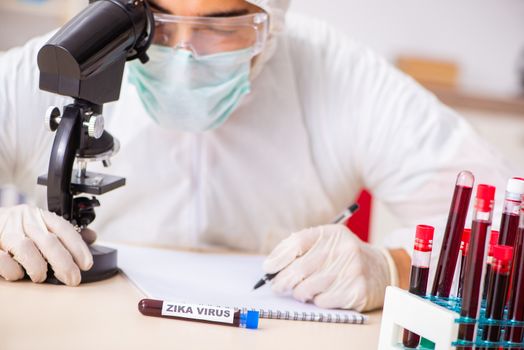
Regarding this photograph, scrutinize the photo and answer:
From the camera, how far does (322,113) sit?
1.65 metres

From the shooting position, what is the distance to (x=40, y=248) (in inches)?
40.8

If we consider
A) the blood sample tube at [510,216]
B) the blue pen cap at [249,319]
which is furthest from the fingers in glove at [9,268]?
the blood sample tube at [510,216]

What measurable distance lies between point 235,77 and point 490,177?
23.5 inches

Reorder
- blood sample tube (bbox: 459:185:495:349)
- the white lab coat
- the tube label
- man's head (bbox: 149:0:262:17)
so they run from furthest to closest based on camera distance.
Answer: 1. the white lab coat
2. man's head (bbox: 149:0:262:17)
3. the tube label
4. blood sample tube (bbox: 459:185:495:349)

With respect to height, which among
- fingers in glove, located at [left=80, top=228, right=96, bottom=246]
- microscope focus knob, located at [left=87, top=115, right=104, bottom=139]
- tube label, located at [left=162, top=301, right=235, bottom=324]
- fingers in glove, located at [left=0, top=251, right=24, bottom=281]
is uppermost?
microscope focus knob, located at [left=87, top=115, right=104, bottom=139]

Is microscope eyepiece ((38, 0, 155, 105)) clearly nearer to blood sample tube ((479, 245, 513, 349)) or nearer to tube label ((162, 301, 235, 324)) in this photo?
tube label ((162, 301, 235, 324))

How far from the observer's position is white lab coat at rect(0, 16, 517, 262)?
5.11 feet

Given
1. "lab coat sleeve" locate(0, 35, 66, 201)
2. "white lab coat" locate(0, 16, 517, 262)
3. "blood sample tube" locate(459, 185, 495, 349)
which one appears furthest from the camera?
"white lab coat" locate(0, 16, 517, 262)

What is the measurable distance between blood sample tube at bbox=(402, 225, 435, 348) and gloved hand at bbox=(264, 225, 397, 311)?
0.80 ft

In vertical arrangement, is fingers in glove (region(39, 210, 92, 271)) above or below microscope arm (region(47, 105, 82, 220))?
below

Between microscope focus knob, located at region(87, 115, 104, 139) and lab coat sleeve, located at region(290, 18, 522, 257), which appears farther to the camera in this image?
lab coat sleeve, located at region(290, 18, 522, 257)

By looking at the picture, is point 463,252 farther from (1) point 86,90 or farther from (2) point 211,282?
(1) point 86,90

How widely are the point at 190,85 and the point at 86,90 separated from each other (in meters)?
0.36

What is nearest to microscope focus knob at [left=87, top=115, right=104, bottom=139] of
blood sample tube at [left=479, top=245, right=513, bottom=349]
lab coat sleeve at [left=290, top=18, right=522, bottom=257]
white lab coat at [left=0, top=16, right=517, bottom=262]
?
white lab coat at [left=0, top=16, right=517, bottom=262]
